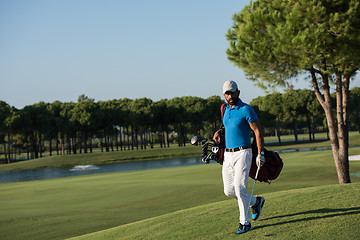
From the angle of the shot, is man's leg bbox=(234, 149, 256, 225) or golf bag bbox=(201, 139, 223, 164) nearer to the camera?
man's leg bbox=(234, 149, 256, 225)

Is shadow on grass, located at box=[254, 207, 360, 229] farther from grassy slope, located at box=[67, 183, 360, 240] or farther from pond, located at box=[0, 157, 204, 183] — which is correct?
pond, located at box=[0, 157, 204, 183]

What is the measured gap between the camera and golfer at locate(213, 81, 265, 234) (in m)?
6.19

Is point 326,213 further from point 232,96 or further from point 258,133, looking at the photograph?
point 232,96

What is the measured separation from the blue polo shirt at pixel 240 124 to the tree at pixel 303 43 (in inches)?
302

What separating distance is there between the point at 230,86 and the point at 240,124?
0.72m

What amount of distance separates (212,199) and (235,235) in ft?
30.0

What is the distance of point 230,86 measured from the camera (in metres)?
6.34

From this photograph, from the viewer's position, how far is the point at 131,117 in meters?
89.9

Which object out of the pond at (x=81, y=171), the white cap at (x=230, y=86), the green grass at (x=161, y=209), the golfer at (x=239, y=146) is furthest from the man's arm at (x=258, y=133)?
the pond at (x=81, y=171)

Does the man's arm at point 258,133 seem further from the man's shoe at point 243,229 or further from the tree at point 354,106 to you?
the tree at point 354,106

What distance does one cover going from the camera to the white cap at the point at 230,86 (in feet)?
20.7

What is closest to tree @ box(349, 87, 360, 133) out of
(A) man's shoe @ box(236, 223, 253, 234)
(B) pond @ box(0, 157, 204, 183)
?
(B) pond @ box(0, 157, 204, 183)

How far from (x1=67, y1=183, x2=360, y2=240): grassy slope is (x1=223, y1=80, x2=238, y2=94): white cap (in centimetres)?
261

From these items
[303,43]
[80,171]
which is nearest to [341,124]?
[303,43]
